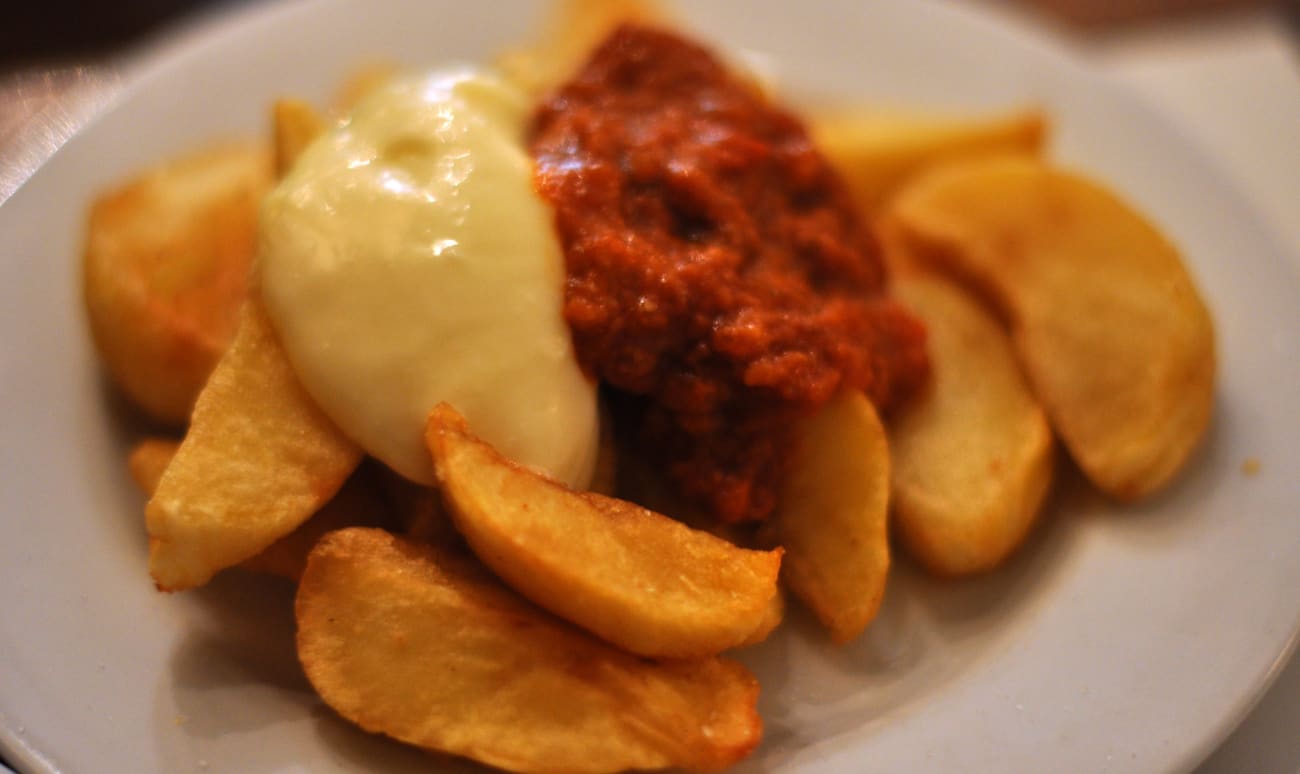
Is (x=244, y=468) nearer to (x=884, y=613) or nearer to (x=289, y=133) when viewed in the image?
(x=289, y=133)

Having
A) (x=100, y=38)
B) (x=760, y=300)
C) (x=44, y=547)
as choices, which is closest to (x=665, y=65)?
(x=760, y=300)

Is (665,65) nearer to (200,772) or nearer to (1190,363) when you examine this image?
(1190,363)

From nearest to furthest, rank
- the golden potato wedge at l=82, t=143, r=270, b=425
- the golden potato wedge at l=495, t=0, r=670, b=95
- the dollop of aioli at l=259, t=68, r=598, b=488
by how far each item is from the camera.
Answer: the dollop of aioli at l=259, t=68, r=598, b=488 < the golden potato wedge at l=82, t=143, r=270, b=425 < the golden potato wedge at l=495, t=0, r=670, b=95

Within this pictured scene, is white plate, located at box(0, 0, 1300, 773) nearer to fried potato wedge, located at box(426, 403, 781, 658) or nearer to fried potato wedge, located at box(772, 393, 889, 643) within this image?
fried potato wedge, located at box(772, 393, 889, 643)

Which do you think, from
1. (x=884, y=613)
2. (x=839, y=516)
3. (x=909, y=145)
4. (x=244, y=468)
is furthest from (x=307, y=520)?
(x=909, y=145)

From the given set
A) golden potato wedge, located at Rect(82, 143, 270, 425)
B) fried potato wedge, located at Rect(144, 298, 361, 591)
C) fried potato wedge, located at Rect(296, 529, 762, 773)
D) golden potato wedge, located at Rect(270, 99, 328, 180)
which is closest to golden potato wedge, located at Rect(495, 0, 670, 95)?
golden potato wedge, located at Rect(270, 99, 328, 180)

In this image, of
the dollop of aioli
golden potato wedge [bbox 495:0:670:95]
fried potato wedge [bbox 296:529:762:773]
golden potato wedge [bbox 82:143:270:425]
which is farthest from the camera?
golden potato wedge [bbox 495:0:670:95]
